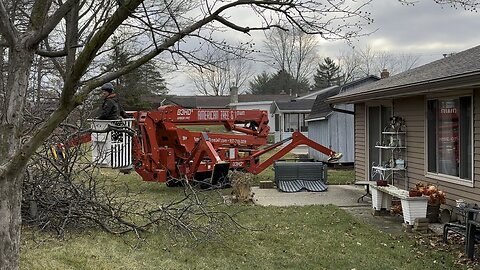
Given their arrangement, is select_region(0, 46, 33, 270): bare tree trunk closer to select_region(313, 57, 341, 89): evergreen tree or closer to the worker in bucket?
the worker in bucket

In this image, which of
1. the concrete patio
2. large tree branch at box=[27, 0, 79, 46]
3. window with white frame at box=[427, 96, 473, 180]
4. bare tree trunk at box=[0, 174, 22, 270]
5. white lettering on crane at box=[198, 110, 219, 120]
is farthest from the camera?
white lettering on crane at box=[198, 110, 219, 120]

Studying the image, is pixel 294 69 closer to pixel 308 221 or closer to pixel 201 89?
pixel 201 89

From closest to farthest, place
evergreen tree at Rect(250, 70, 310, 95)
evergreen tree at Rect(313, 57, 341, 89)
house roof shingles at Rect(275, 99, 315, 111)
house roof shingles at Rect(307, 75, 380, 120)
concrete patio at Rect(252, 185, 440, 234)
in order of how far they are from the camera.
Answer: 1. concrete patio at Rect(252, 185, 440, 234)
2. house roof shingles at Rect(307, 75, 380, 120)
3. house roof shingles at Rect(275, 99, 315, 111)
4. evergreen tree at Rect(250, 70, 310, 95)
5. evergreen tree at Rect(313, 57, 341, 89)

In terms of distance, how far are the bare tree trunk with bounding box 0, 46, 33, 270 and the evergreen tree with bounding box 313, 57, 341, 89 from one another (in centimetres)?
6048

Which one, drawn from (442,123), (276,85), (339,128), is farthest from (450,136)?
(276,85)

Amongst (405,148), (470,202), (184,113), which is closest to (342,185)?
(405,148)

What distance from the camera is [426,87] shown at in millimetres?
7957

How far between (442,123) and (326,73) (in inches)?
2190

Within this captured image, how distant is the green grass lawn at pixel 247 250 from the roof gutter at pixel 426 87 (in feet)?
7.51

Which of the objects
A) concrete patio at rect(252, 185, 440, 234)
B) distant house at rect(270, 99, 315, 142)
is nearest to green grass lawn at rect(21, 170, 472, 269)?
concrete patio at rect(252, 185, 440, 234)

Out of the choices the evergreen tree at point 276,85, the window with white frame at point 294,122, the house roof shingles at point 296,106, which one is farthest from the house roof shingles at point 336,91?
the evergreen tree at point 276,85

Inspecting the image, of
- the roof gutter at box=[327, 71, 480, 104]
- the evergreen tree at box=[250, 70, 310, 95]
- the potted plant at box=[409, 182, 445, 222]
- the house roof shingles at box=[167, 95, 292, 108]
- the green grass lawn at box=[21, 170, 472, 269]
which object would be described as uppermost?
the evergreen tree at box=[250, 70, 310, 95]

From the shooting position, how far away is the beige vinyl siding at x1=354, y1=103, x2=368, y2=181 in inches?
495

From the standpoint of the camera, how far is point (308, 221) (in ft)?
27.0
